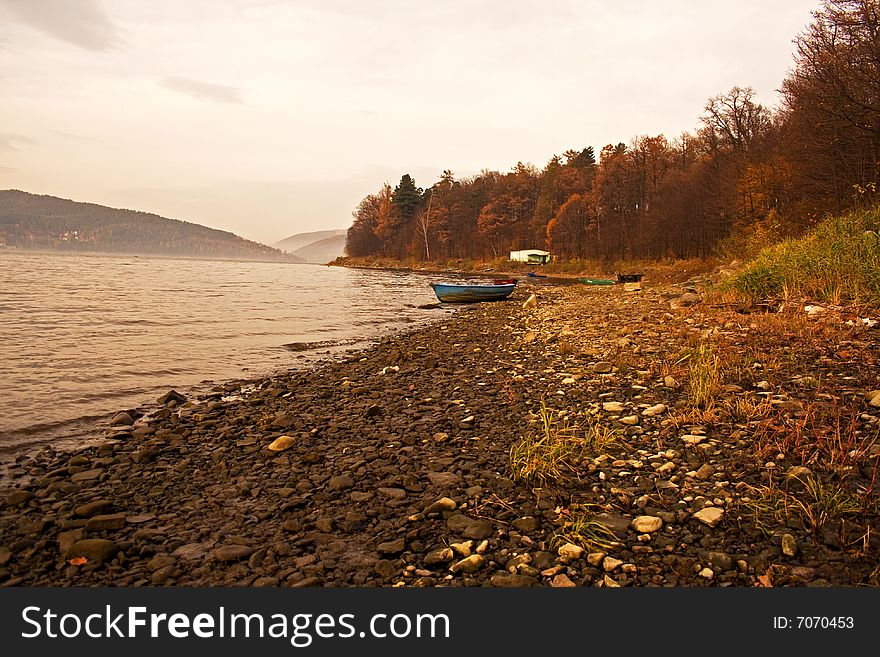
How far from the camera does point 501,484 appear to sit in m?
4.50

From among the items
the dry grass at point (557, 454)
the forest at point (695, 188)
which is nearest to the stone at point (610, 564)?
the dry grass at point (557, 454)

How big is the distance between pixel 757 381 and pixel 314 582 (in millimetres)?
6060

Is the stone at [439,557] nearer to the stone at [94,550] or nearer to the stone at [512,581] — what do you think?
the stone at [512,581]

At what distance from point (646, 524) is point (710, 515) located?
487 millimetres

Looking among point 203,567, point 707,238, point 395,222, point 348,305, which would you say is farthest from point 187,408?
point 395,222

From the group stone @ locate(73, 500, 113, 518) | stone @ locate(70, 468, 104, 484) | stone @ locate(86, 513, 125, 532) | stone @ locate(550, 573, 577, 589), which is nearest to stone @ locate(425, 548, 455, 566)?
stone @ locate(550, 573, 577, 589)

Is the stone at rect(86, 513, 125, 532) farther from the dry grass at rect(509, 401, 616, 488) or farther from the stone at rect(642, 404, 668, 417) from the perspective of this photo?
the stone at rect(642, 404, 668, 417)

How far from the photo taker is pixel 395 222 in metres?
109

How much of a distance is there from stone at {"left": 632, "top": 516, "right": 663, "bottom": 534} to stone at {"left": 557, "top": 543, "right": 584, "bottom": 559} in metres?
0.53

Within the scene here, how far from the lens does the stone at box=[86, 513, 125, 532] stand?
411 cm

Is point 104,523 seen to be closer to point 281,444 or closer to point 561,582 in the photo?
point 281,444

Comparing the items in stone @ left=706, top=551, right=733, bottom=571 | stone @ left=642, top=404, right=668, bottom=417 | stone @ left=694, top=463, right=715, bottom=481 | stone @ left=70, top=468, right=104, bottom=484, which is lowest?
stone @ left=70, top=468, right=104, bottom=484

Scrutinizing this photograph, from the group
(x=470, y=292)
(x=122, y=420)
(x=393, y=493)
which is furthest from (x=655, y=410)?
(x=470, y=292)

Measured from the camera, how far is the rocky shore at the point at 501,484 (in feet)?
10.7
